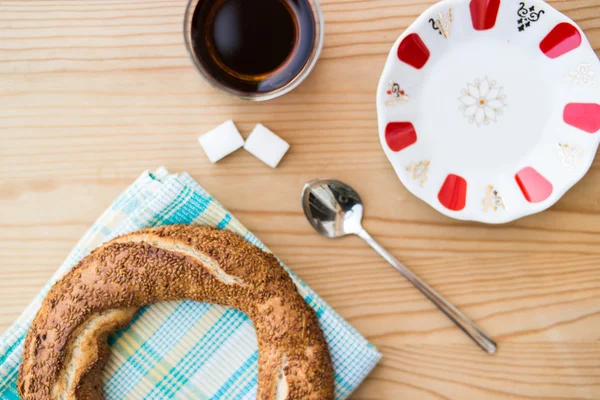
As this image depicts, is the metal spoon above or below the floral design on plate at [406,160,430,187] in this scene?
below

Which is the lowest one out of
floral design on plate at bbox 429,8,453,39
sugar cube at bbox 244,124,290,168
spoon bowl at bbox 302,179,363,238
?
spoon bowl at bbox 302,179,363,238

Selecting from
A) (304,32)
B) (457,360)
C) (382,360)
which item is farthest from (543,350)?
(304,32)

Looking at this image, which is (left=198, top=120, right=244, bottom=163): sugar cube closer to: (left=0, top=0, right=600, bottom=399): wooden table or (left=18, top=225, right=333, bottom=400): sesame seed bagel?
(left=0, top=0, right=600, bottom=399): wooden table

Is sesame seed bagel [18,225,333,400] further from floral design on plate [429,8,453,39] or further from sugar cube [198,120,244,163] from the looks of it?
floral design on plate [429,8,453,39]

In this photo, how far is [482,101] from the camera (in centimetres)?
80

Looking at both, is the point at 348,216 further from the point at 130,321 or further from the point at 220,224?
the point at 130,321

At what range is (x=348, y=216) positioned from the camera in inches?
31.6

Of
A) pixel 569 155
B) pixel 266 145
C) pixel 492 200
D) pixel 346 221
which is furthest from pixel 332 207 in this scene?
pixel 569 155

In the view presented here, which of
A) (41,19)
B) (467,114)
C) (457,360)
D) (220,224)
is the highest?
(41,19)

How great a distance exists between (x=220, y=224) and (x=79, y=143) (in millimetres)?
267

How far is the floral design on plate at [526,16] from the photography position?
2.46 feet

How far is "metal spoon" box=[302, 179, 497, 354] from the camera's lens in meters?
0.80

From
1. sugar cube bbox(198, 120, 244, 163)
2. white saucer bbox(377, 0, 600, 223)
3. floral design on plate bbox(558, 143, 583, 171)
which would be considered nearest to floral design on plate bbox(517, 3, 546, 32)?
white saucer bbox(377, 0, 600, 223)

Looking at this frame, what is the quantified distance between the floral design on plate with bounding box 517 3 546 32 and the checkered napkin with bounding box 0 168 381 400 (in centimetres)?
51
